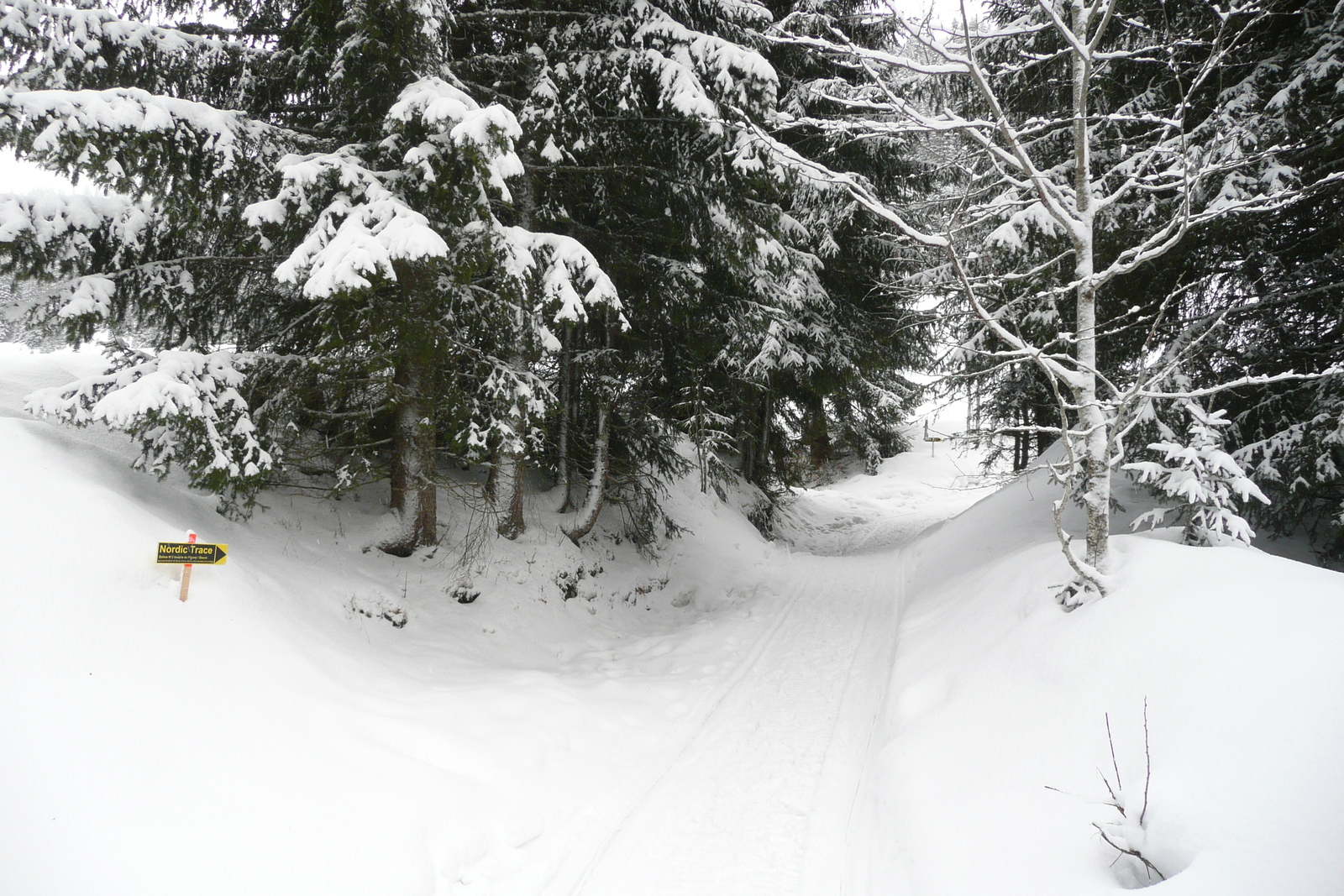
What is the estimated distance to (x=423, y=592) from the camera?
7215 millimetres

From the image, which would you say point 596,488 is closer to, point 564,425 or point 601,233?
point 564,425

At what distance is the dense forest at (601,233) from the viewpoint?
5.00 m

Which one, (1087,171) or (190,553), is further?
(1087,171)

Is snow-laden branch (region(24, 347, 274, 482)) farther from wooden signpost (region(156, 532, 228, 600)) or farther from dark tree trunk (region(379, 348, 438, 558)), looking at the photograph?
dark tree trunk (region(379, 348, 438, 558))

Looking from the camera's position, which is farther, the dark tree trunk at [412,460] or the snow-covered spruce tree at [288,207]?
the dark tree trunk at [412,460]

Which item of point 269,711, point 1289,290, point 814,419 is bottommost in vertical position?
point 269,711

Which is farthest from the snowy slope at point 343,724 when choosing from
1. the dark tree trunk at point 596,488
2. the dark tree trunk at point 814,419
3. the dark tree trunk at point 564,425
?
the dark tree trunk at point 814,419

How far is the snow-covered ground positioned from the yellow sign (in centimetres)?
25

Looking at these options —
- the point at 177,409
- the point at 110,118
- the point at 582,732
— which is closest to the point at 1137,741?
the point at 582,732

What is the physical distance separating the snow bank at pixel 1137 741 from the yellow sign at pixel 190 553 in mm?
4647

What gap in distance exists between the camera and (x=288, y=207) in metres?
5.64

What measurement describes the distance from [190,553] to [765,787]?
14.3ft

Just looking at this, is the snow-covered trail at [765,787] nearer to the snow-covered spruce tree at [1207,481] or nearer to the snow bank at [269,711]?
the snow bank at [269,711]

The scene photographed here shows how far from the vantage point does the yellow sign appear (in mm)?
4215
